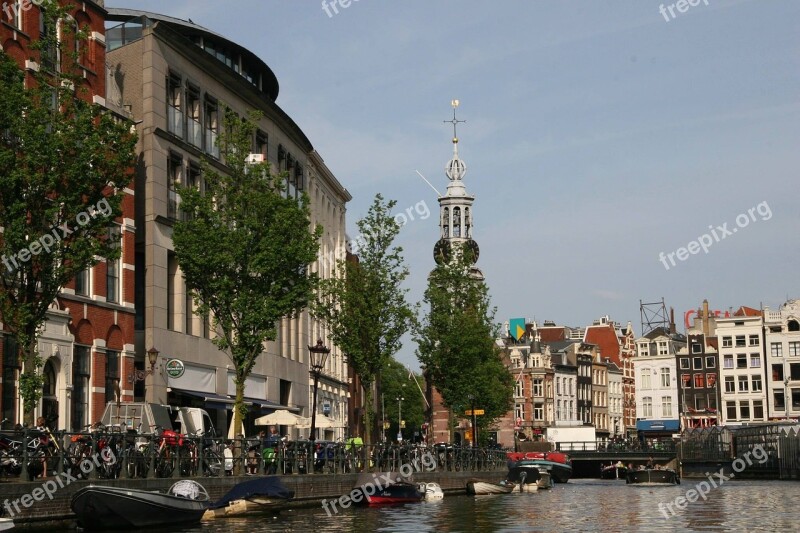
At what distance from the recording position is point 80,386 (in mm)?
46500

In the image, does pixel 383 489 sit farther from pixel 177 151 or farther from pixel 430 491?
pixel 177 151

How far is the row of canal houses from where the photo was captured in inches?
5723

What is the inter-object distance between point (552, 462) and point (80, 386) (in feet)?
195

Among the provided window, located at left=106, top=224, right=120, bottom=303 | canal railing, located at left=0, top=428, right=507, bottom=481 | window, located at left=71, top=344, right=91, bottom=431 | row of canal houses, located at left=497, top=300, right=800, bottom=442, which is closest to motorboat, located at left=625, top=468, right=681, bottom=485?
canal railing, located at left=0, top=428, right=507, bottom=481

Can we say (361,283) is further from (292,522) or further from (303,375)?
(292,522)

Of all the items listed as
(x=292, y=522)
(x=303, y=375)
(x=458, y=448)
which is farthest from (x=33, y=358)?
(x=303, y=375)

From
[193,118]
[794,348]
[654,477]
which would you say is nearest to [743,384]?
[794,348]

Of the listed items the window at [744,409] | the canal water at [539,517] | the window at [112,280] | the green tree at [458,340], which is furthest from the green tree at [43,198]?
the window at [744,409]

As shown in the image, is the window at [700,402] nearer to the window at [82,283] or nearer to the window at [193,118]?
the window at [193,118]

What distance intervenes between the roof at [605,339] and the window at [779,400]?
4400 cm

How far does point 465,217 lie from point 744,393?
131 feet

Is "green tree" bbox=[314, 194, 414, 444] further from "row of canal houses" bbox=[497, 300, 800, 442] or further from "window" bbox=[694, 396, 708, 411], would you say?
"window" bbox=[694, 396, 708, 411]

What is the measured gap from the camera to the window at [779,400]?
144500mm

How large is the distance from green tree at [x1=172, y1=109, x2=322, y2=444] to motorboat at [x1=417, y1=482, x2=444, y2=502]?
10976mm
